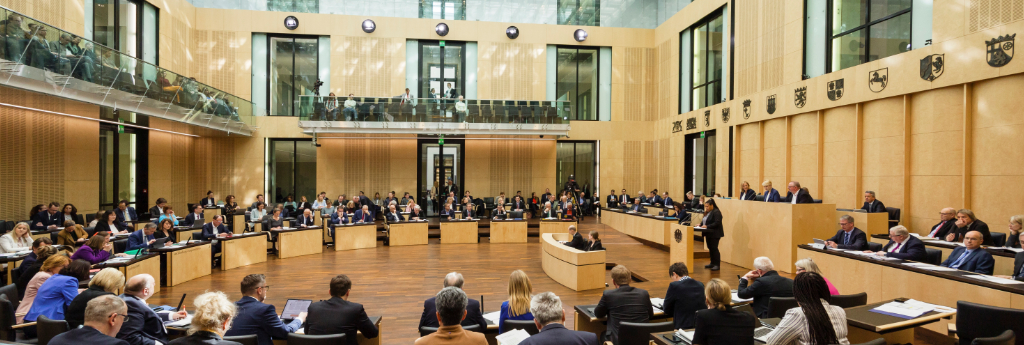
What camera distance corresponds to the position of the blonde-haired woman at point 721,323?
119 inches

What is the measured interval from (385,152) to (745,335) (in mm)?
15555

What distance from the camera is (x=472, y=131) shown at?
51.9 ft

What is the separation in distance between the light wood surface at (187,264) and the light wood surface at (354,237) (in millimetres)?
2794

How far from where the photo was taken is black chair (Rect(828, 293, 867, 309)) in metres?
4.01

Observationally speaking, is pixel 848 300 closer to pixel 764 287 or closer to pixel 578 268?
pixel 764 287

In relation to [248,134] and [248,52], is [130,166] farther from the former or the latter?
[248,52]

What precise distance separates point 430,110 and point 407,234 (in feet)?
16.6

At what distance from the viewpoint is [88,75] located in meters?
8.38

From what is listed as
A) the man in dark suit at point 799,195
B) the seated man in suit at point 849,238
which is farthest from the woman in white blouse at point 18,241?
the man in dark suit at point 799,195

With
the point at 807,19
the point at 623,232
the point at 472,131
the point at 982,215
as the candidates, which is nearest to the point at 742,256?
A: the point at 982,215

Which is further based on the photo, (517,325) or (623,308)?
(623,308)

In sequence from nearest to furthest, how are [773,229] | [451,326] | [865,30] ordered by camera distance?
[451,326] < [773,229] < [865,30]

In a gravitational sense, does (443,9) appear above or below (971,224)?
above

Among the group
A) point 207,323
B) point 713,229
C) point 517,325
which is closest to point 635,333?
point 517,325
